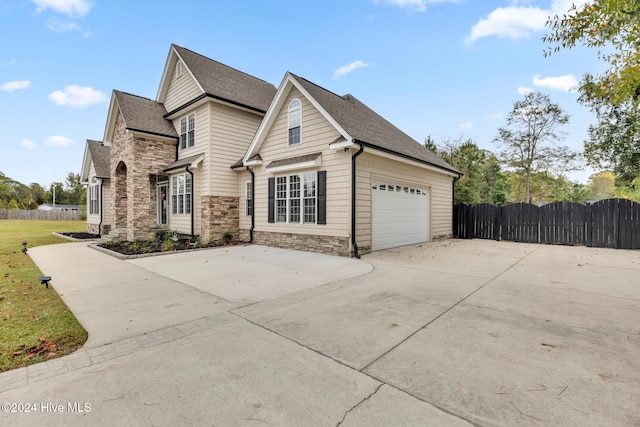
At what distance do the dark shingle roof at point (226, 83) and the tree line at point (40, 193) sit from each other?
2555 inches

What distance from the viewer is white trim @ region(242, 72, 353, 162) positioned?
893 cm

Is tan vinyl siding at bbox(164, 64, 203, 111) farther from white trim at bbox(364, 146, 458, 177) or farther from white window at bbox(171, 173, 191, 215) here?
white trim at bbox(364, 146, 458, 177)

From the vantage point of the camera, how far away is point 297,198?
1046 cm

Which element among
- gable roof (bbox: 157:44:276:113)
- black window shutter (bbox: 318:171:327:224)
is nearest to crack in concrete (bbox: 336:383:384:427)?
black window shutter (bbox: 318:171:327:224)

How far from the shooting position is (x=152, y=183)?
1454cm

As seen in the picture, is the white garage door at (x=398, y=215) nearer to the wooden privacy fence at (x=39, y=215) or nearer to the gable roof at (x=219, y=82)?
the gable roof at (x=219, y=82)

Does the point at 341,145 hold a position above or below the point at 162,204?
above

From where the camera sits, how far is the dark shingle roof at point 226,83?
12562 millimetres

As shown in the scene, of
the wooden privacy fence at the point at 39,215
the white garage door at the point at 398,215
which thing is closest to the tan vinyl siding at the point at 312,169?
the white garage door at the point at 398,215

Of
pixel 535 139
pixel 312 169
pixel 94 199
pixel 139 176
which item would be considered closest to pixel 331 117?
pixel 312 169

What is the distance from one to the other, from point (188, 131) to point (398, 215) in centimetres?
1045

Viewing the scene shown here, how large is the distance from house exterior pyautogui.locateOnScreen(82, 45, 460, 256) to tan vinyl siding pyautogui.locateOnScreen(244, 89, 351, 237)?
4cm

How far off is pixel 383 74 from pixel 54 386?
19.3m

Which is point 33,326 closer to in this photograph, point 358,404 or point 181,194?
point 358,404
